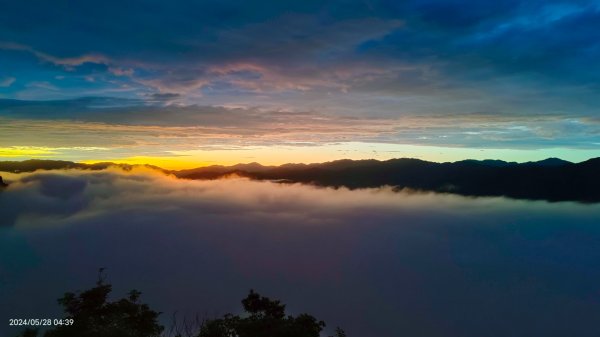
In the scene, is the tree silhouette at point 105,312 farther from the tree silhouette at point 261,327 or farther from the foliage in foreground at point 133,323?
the tree silhouette at point 261,327

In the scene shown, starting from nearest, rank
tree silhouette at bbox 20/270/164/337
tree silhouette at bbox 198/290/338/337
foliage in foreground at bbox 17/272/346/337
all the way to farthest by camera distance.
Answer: foliage in foreground at bbox 17/272/346/337, tree silhouette at bbox 198/290/338/337, tree silhouette at bbox 20/270/164/337

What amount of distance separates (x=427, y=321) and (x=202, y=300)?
340ft

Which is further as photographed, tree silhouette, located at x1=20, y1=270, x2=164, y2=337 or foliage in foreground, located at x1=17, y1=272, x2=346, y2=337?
tree silhouette, located at x1=20, y1=270, x2=164, y2=337

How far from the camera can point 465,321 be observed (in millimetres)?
174875

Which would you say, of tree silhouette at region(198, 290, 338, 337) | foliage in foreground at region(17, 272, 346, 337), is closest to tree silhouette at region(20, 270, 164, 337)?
foliage in foreground at region(17, 272, 346, 337)

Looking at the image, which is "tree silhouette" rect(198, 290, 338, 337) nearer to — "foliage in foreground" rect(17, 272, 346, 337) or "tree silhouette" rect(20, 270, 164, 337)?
"foliage in foreground" rect(17, 272, 346, 337)

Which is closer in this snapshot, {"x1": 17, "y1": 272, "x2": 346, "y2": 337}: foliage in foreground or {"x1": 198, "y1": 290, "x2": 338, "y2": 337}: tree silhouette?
{"x1": 17, "y1": 272, "x2": 346, "y2": 337}: foliage in foreground

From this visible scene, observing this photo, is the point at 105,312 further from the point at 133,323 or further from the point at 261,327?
the point at 261,327

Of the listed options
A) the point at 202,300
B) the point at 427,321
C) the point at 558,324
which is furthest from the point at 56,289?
the point at 558,324

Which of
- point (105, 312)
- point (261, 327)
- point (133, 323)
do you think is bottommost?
point (133, 323)

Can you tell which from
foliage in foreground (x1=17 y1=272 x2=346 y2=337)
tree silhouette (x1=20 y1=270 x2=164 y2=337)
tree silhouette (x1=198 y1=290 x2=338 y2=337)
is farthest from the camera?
tree silhouette (x1=20 y1=270 x2=164 y2=337)

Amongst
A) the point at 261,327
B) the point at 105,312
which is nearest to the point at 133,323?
the point at 105,312

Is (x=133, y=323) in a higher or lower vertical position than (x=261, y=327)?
lower

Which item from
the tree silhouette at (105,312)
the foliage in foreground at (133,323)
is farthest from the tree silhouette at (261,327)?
the tree silhouette at (105,312)
